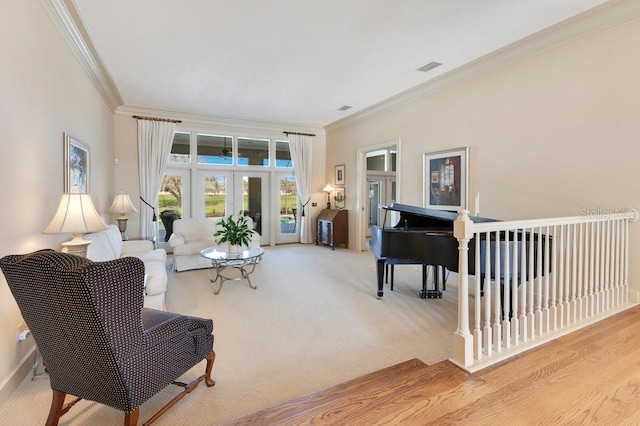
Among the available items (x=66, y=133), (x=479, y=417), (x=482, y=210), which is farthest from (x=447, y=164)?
(x=66, y=133)

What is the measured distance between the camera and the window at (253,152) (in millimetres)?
7559

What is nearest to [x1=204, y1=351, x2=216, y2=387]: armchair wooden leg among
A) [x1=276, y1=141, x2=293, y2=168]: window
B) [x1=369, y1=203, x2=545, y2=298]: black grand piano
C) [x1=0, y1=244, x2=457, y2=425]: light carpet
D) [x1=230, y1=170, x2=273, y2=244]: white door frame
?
[x1=0, y1=244, x2=457, y2=425]: light carpet

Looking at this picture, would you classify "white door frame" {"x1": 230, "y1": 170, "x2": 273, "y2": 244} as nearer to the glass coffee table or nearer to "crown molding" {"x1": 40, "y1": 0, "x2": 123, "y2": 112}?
the glass coffee table

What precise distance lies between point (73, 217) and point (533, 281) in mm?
3789

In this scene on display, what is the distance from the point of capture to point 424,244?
10.6 ft

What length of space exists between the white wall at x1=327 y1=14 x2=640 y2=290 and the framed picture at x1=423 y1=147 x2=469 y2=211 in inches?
5.0

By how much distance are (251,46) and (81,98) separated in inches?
86.3

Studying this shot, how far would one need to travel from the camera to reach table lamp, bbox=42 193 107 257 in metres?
2.39

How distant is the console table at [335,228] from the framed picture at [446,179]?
255 cm

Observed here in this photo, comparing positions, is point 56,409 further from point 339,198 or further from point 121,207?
point 339,198

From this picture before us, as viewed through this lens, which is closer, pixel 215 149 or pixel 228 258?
pixel 228 258

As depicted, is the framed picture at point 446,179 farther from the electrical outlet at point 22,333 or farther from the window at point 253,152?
the electrical outlet at point 22,333

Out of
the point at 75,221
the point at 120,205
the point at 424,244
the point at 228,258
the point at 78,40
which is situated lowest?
the point at 228,258

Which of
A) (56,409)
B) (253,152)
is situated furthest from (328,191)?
(56,409)
